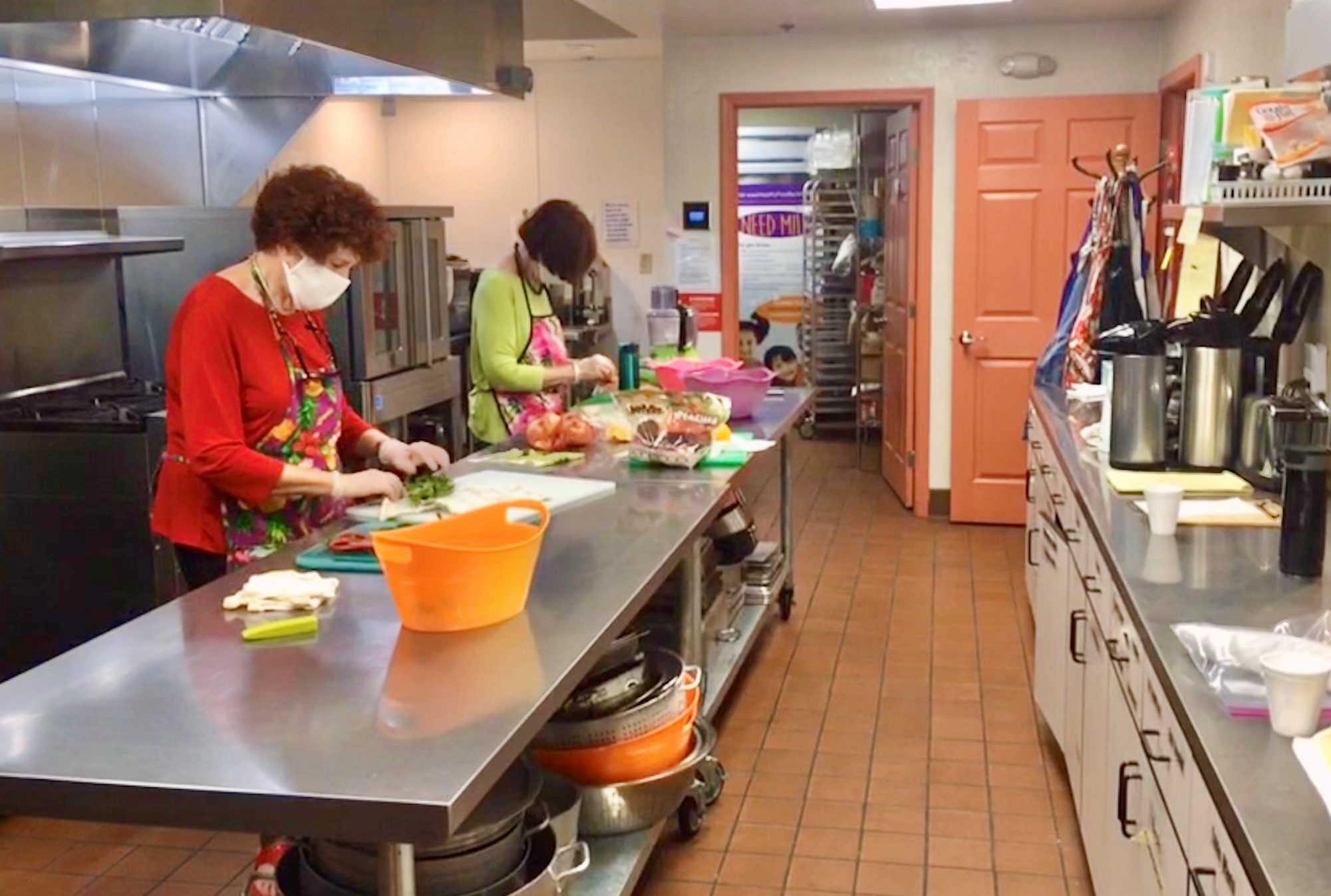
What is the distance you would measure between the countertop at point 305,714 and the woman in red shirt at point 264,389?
0.29 m

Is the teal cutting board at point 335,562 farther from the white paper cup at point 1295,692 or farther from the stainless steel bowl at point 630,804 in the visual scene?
the white paper cup at point 1295,692

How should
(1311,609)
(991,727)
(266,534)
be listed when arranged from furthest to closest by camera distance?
1. (991,727)
2. (266,534)
3. (1311,609)

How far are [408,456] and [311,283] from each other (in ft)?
1.60

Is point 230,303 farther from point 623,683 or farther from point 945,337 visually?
point 945,337

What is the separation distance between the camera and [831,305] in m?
9.31

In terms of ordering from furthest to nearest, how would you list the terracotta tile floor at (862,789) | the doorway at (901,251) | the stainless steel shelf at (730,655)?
the doorway at (901,251), the stainless steel shelf at (730,655), the terracotta tile floor at (862,789)

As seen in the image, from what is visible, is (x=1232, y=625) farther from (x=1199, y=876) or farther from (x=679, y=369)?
(x=679, y=369)

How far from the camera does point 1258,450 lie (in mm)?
3029

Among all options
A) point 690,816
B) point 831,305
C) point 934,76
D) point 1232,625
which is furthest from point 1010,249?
point 1232,625

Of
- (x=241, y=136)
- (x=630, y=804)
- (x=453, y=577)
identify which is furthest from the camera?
(x=241, y=136)

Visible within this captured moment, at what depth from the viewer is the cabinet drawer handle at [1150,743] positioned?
1960 mm

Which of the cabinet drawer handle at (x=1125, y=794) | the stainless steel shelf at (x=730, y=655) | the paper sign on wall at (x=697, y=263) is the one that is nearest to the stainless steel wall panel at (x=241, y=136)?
the paper sign on wall at (x=697, y=263)

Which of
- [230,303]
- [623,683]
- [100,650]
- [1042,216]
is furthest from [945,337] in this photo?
[100,650]

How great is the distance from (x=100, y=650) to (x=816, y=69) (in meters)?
5.28
